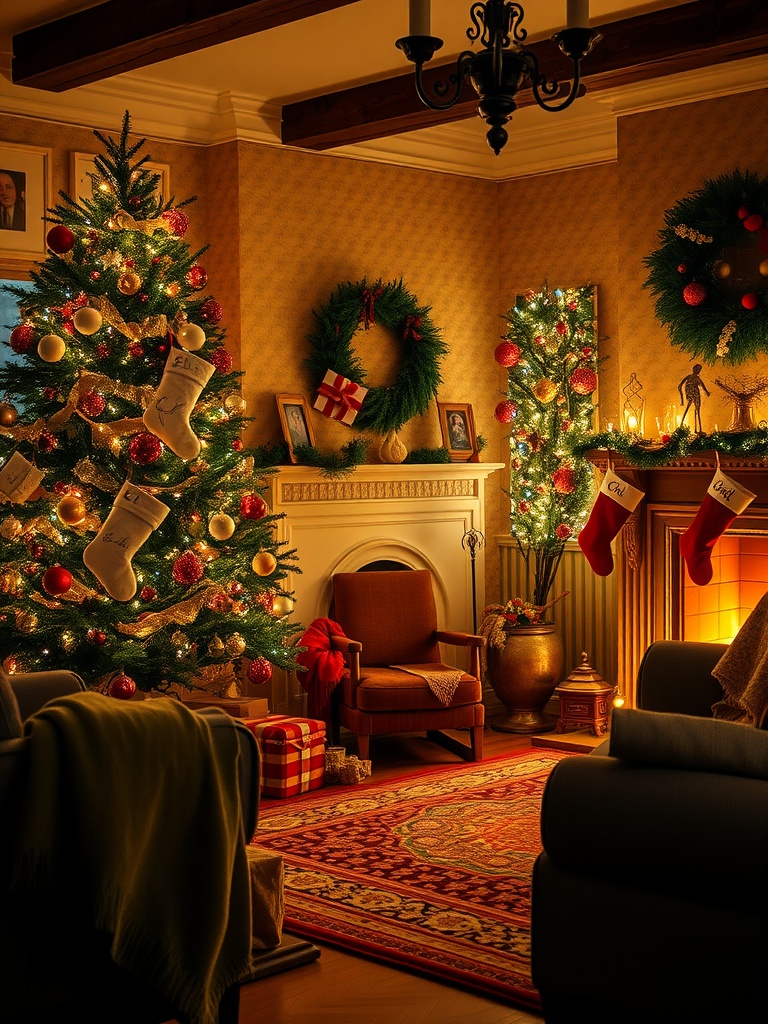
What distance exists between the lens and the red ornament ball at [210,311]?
529 centimetres

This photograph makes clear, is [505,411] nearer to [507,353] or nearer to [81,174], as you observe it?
[507,353]

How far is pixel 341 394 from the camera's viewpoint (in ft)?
21.4

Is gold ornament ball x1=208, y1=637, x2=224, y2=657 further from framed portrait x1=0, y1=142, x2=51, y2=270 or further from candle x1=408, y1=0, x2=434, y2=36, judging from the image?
candle x1=408, y1=0, x2=434, y2=36

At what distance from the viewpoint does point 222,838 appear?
277 cm

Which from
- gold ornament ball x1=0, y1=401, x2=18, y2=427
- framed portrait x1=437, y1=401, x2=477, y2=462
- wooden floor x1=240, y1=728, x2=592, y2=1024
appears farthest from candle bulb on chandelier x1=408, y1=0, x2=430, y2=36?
framed portrait x1=437, y1=401, x2=477, y2=462

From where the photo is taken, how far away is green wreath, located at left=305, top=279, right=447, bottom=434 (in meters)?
6.52

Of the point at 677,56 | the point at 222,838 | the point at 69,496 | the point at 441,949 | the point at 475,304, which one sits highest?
the point at 677,56

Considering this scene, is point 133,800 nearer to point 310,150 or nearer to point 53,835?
point 53,835

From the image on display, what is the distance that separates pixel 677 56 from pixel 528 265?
2281mm

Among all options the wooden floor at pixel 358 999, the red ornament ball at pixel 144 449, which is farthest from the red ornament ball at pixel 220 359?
the wooden floor at pixel 358 999

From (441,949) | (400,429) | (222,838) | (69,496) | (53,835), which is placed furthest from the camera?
(400,429)

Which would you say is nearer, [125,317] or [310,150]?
[125,317]

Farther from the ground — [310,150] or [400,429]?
[310,150]

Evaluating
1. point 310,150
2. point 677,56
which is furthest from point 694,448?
point 310,150
